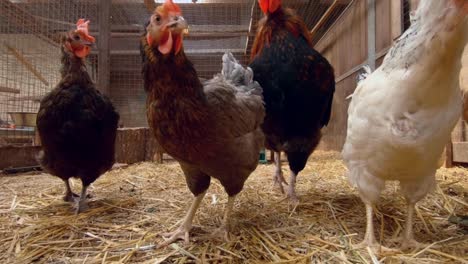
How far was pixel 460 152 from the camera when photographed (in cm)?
349

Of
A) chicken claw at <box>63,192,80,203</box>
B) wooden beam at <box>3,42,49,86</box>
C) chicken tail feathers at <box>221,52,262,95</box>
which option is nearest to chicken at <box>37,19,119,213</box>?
chicken claw at <box>63,192,80,203</box>

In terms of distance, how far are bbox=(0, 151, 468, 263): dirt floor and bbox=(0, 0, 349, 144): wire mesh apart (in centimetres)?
276

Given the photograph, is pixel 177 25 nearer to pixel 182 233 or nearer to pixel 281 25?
pixel 182 233

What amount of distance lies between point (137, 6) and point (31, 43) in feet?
6.05

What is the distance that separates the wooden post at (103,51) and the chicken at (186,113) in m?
3.48

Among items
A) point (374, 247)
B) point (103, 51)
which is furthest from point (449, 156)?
point (103, 51)

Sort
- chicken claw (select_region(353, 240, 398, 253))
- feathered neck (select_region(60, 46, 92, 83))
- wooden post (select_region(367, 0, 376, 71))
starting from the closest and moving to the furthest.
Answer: chicken claw (select_region(353, 240, 398, 253)), feathered neck (select_region(60, 46, 92, 83)), wooden post (select_region(367, 0, 376, 71))

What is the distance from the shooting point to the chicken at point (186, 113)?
1.62 metres

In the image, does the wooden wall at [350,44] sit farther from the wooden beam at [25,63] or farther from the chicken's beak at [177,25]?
the wooden beam at [25,63]

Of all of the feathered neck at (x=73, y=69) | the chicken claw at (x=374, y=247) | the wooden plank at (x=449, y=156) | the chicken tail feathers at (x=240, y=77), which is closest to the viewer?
the chicken claw at (x=374, y=247)

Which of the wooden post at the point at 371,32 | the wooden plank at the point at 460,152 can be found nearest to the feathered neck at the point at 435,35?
the wooden plank at the point at 460,152

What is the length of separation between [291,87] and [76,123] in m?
1.51

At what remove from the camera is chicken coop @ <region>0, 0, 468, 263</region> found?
1614 mm

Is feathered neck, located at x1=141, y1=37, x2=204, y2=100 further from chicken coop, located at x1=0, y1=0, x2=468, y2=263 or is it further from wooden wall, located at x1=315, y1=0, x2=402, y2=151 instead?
wooden wall, located at x1=315, y1=0, x2=402, y2=151
